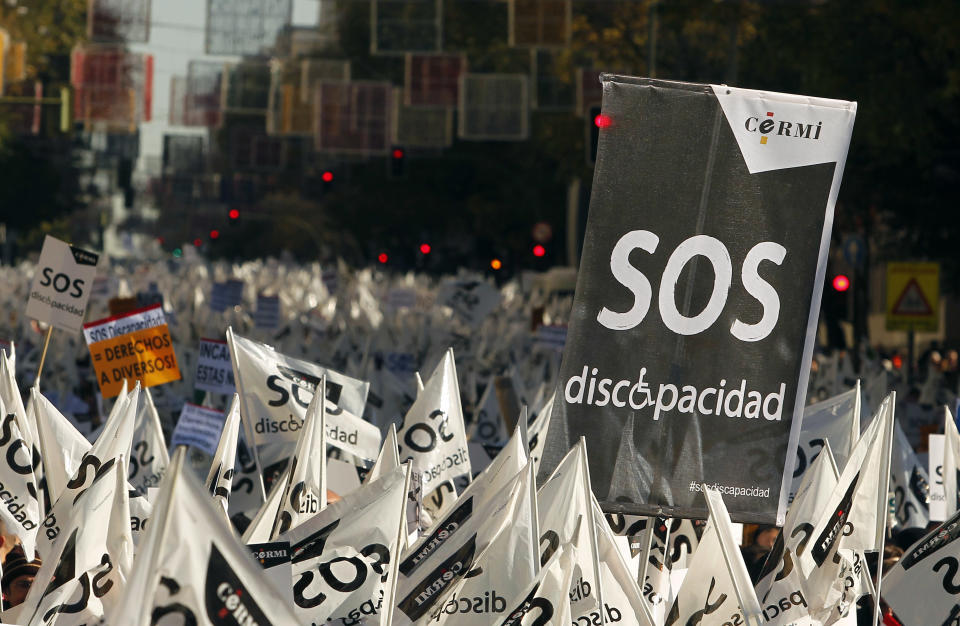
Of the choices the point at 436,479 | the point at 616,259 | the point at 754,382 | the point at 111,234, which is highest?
the point at 616,259

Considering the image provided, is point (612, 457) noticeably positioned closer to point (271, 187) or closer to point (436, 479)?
point (436, 479)

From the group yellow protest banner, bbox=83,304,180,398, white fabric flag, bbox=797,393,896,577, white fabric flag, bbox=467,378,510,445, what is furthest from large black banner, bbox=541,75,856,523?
white fabric flag, bbox=467,378,510,445

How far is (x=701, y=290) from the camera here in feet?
18.8

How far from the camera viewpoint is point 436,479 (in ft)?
33.7

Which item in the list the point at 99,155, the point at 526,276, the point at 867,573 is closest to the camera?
the point at 867,573

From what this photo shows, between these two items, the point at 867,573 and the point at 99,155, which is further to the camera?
the point at 99,155

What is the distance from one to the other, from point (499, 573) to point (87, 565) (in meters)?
1.69

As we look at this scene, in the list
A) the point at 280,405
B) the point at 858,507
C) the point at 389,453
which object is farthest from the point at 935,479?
the point at 280,405

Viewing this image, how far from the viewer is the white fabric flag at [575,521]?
5.81 m

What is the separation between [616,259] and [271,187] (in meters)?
95.3

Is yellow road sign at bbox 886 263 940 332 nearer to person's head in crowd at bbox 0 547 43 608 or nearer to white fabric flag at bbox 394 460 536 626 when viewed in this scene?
person's head in crowd at bbox 0 547 43 608

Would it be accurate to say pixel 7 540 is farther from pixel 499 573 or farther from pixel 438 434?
pixel 499 573

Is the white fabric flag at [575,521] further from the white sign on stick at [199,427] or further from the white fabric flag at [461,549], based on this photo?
the white sign on stick at [199,427]

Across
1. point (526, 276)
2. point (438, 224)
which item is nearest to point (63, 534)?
point (526, 276)
